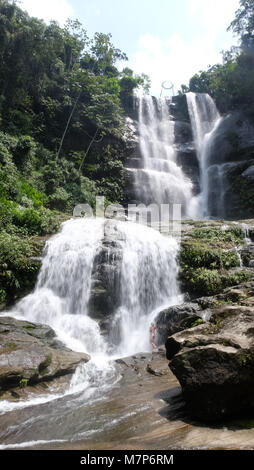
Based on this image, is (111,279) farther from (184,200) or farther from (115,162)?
(115,162)

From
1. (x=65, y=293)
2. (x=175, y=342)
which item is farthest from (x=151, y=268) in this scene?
(x=175, y=342)

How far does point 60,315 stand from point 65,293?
2.92 ft

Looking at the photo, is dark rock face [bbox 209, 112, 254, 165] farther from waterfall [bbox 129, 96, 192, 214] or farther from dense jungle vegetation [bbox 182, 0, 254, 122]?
waterfall [bbox 129, 96, 192, 214]

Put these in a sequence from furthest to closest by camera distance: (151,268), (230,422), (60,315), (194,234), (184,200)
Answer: (184,200), (194,234), (151,268), (60,315), (230,422)

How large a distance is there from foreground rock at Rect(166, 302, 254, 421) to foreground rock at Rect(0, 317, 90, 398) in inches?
117

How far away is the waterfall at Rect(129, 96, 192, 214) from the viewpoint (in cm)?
2103

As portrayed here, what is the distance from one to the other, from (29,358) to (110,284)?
14.2 ft

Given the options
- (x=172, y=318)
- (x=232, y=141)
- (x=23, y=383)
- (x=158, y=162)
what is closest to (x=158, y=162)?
(x=158, y=162)

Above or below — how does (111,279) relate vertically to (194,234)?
below

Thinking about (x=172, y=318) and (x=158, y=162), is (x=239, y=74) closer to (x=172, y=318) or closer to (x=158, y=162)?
(x=158, y=162)

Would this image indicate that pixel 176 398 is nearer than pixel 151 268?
Yes

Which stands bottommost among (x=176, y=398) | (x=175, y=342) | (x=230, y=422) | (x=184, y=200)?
(x=176, y=398)
